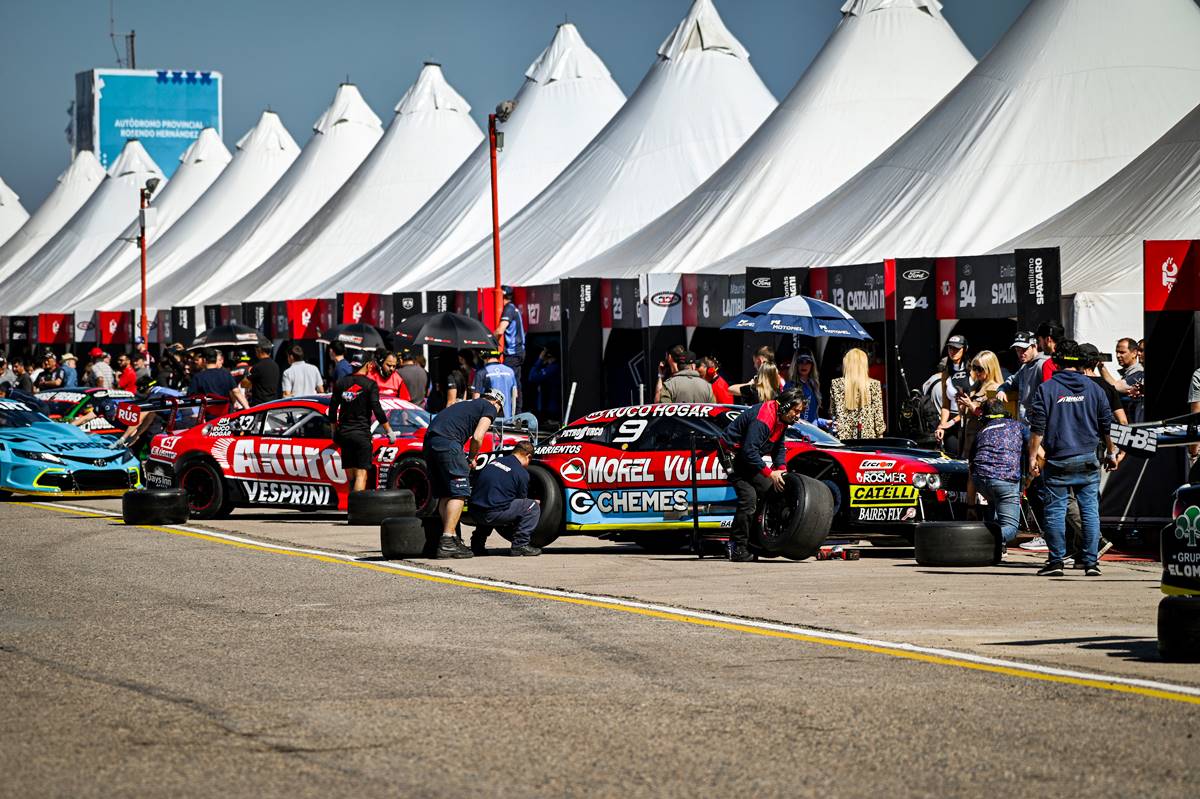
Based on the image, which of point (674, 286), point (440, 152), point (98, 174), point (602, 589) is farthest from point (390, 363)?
point (98, 174)

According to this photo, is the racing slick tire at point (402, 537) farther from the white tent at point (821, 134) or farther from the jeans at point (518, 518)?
the white tent at point (821, 134)

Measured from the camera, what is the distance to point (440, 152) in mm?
49531

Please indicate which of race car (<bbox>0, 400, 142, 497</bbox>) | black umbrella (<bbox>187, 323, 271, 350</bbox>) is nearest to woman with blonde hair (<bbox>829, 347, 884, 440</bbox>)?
race car (<bbox>0, 400, 142, 497</bbox>)

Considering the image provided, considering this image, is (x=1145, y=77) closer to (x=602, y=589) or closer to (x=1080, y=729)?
(x=602, y=589)

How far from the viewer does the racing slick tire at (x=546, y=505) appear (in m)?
15.4

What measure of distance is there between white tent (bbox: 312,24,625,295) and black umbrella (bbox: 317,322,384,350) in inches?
364

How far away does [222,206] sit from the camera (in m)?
60.7

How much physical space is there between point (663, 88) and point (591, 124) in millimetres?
6117

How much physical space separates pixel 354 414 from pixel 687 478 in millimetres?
4687

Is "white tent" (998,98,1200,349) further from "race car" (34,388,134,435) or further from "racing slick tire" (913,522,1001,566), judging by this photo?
"race car" (34,388,134,435)

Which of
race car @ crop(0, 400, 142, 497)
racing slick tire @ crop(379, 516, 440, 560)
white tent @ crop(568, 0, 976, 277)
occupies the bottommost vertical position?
racing slick tire @ crop(379, 516, 440, 560)

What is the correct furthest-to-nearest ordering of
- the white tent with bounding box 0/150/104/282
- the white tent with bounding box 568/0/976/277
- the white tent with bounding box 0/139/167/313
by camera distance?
1. the white tent with bounding box 0/150/104/282
2. the white tent with bounding box 0/139/167/313
3. the white tent with bounding box 568/0/976/277

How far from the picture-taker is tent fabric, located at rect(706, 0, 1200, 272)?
84.7 ft

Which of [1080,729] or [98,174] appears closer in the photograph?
[1080,729]
